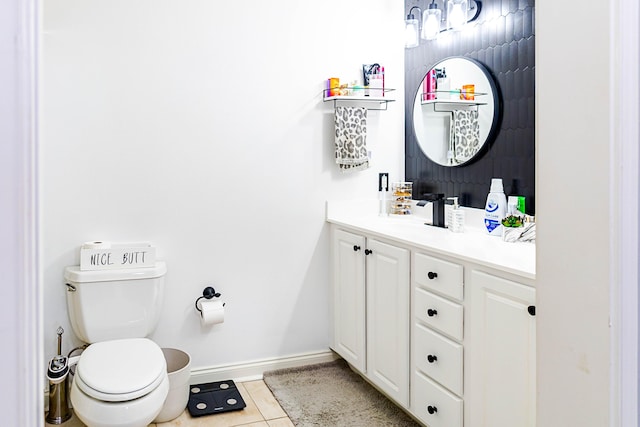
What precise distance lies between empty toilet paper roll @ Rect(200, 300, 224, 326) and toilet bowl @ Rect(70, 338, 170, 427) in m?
0.55

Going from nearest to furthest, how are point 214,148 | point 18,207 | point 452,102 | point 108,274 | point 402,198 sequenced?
point 18,207, point 108,274, point 452,102, point 214,148, point 402,198

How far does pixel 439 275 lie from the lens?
2.30 m

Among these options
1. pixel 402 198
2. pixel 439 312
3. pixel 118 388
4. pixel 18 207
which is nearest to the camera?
pixel 18 207

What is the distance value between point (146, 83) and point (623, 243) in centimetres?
257

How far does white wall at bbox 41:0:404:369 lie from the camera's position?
9.29 feet

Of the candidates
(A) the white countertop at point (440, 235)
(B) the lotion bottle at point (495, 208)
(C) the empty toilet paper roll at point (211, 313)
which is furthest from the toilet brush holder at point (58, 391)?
(B) the lotion bottle at point (495, 208)

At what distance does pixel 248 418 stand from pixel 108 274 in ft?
3.08

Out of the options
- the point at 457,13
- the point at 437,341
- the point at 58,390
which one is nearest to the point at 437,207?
the point at 437,341

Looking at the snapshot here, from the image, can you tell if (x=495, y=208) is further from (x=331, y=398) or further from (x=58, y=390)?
(x=58, y=390)

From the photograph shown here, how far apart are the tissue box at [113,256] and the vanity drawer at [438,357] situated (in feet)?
4.31

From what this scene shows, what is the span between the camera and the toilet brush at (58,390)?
8.55 feet

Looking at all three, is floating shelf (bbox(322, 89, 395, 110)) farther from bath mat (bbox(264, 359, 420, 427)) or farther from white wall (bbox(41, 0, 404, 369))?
bath mat (bbox(264, 359, 420, 427))

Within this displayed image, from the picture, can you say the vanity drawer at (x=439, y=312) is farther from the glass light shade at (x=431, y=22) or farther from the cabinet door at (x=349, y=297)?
the glass light shade at (x=431, y=22)

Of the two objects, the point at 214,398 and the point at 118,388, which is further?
the point at 214,398
